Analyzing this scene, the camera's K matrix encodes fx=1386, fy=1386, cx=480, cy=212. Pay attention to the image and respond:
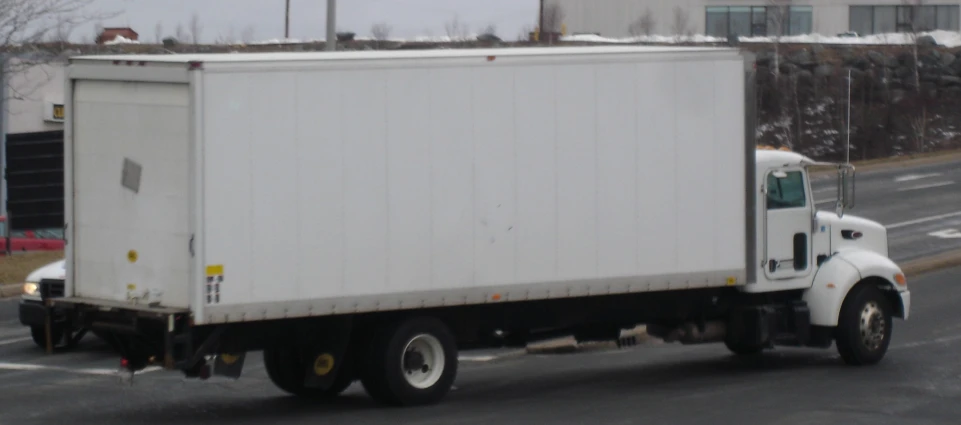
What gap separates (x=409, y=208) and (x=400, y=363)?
129 cm

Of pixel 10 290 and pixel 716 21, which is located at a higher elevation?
pixel 716 21

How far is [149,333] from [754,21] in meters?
79.6

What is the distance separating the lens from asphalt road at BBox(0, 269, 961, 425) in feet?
36.7

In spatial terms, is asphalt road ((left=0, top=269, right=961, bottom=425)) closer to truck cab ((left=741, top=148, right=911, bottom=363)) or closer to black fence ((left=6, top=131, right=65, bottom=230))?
truck cab ((left=741, top=148, right=911, bottom=363))

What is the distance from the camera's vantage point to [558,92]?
1218 cm

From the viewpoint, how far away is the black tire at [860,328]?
45.9 ft

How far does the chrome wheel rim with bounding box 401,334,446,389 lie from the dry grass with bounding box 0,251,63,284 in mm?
11161

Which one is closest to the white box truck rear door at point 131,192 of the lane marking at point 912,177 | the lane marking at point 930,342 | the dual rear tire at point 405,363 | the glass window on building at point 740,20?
the dual rear tire at point 405,363

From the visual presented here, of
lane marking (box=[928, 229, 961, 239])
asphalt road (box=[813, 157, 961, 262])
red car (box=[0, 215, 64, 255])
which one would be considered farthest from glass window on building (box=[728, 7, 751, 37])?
red car (box=[0, 215, 64, 255])

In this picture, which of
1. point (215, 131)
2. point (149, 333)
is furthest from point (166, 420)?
point (215, 131)

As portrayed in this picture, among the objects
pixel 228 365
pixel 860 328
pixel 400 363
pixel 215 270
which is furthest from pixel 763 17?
pixel 215 270

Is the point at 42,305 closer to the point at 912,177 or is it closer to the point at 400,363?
the point at 400,363

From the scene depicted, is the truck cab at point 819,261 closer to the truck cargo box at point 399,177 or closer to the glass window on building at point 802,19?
the truck cargo box at point 399,177

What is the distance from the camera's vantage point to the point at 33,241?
25.6 m
